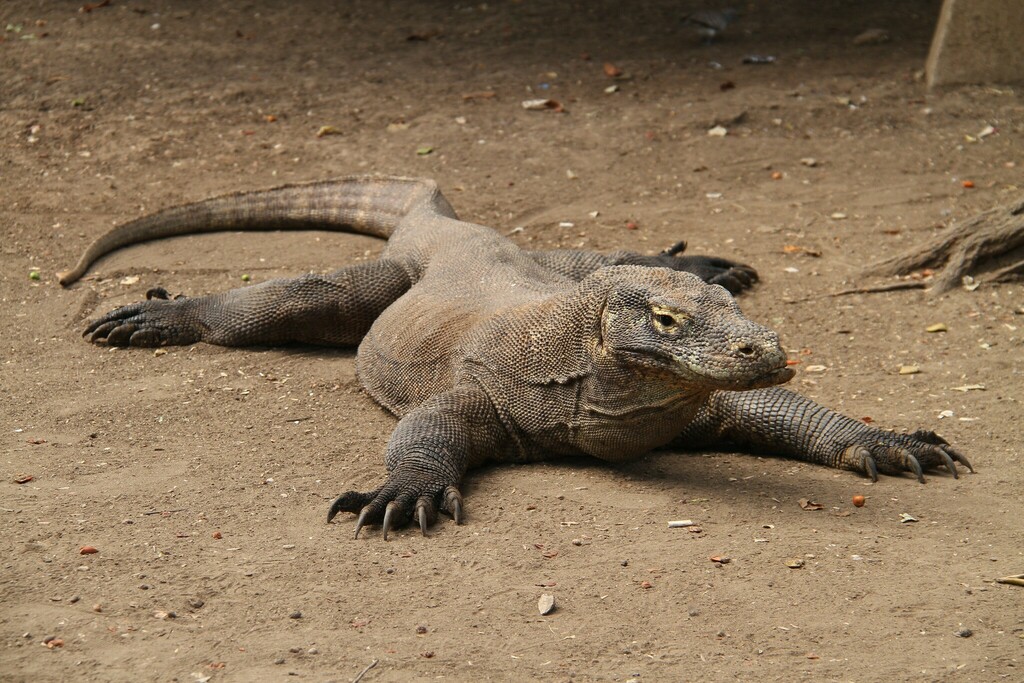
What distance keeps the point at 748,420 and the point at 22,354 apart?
3771 millimetres

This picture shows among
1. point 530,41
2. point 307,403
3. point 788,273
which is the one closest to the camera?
point 307,403

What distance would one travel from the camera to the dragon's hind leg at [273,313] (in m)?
6.14

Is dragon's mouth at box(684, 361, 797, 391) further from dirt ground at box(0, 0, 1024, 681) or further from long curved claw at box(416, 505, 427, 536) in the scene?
long curved claw at box(416, 505, 427, 536)

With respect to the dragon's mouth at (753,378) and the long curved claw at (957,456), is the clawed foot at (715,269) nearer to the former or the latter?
the long curved claw at (957,456)

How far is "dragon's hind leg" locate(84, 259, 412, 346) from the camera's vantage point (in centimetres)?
614

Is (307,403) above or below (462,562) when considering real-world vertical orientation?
below

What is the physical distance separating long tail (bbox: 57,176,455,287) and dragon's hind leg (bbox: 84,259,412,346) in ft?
3.90

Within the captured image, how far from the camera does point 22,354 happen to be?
6203mm

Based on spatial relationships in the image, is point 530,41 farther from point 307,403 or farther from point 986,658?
point 986,658

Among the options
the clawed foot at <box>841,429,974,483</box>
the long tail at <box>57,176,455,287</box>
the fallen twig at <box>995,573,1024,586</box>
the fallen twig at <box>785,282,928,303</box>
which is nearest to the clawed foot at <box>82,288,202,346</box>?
the long tail at <box>57,176,455,287</box>

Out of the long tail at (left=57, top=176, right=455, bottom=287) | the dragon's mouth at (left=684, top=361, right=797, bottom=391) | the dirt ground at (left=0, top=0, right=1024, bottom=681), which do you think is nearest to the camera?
the dirt ground at (left=0, top=0, right=1024, bottom=681)

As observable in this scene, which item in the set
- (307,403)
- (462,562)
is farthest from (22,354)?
(462,562)

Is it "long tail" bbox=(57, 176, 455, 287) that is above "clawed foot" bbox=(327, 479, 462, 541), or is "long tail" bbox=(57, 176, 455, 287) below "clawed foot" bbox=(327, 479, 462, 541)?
below

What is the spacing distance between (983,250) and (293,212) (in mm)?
4197
